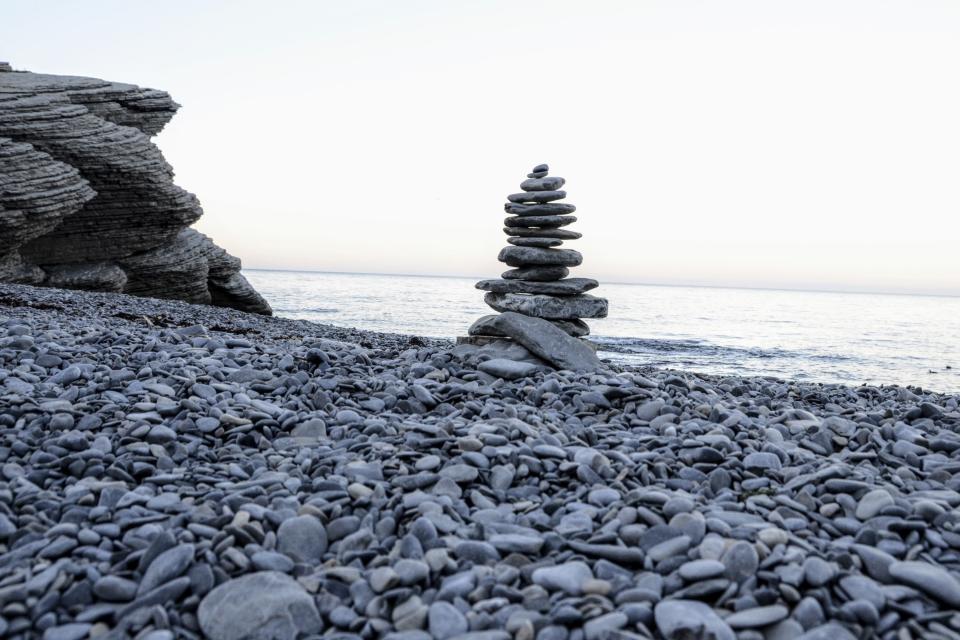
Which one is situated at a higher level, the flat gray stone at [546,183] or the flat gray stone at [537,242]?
the flat gray stone at [546,183]

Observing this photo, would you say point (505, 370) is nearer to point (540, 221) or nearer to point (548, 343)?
point (548, 343)

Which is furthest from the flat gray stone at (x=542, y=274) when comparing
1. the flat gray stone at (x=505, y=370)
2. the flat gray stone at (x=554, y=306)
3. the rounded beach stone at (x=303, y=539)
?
the rounded beach stone at (x=303, y=539)

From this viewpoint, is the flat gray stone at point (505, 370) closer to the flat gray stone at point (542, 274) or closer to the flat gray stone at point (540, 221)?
the flat gray stone at point (542, 274)

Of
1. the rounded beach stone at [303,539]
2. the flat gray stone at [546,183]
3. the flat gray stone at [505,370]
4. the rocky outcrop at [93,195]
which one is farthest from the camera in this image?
the rocky outcrop at [93,195]

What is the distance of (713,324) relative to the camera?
39781mm

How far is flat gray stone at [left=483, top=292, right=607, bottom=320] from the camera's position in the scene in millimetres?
9586

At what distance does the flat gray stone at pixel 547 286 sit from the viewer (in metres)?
9.60

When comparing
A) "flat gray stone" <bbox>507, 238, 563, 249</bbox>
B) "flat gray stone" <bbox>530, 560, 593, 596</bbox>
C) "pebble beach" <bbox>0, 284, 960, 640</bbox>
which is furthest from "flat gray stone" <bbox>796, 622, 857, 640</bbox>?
A: "flat gray stone" <bbox>507, 238, 563, 249</bbox>

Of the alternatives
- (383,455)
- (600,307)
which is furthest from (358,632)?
(600,307)

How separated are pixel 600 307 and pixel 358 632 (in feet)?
25.0

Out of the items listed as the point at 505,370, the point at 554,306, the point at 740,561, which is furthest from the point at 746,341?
the point at 740,561

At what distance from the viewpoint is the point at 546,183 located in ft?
31.2

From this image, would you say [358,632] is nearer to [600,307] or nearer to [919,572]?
[919,572]

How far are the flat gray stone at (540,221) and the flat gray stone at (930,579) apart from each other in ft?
Result: 23.3
